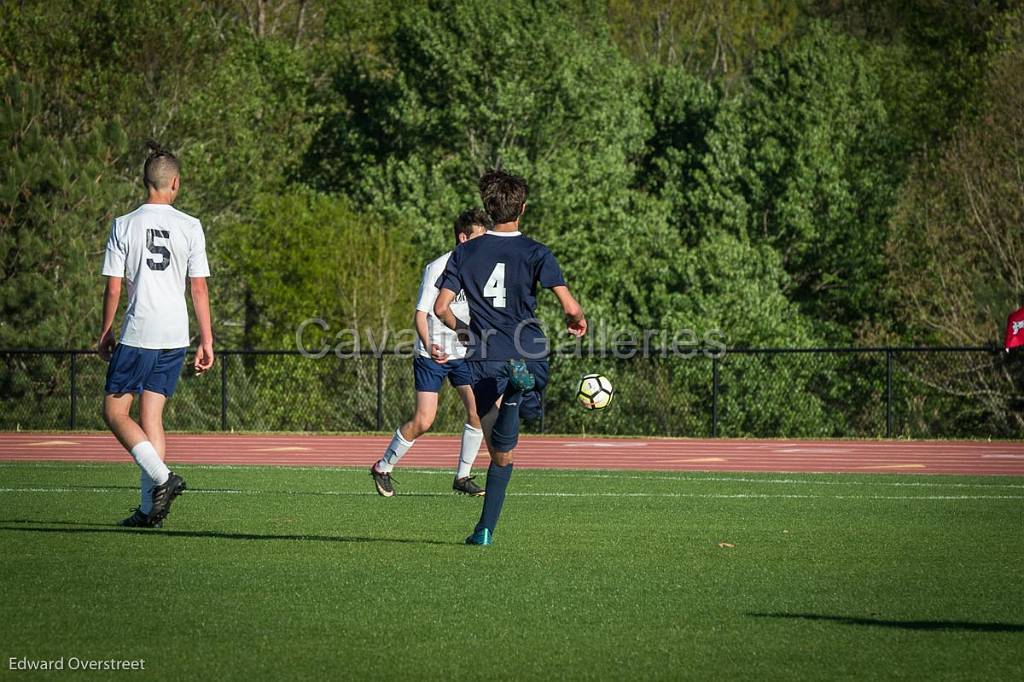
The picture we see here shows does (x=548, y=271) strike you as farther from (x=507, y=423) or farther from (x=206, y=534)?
(x=206, y=534)

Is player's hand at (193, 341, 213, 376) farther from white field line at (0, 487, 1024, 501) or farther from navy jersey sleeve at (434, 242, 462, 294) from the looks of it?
white field line at (0, 487, 1024, 501)

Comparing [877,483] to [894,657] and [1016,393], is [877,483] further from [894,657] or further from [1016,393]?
[1016,393]

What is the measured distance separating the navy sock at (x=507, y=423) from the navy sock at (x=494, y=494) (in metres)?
0.13

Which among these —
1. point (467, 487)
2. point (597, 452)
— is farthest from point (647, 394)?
point (467, 487)

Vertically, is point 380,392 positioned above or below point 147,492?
below

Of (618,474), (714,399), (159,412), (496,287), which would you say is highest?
(496,287)

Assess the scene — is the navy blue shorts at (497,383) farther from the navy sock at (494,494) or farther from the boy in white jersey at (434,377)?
the boy in white jersey at (434,377)

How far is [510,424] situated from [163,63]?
32.0 m

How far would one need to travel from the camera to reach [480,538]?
9094mm

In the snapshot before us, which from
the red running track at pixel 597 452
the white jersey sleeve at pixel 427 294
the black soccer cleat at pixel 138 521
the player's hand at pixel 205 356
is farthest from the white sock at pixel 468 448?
the red running track at pixel 597 452

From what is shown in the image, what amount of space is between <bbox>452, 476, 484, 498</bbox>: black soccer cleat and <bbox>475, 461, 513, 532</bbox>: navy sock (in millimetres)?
3525

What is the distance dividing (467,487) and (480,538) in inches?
145

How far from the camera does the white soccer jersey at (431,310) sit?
473 inches

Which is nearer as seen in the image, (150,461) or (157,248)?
(150,461)
